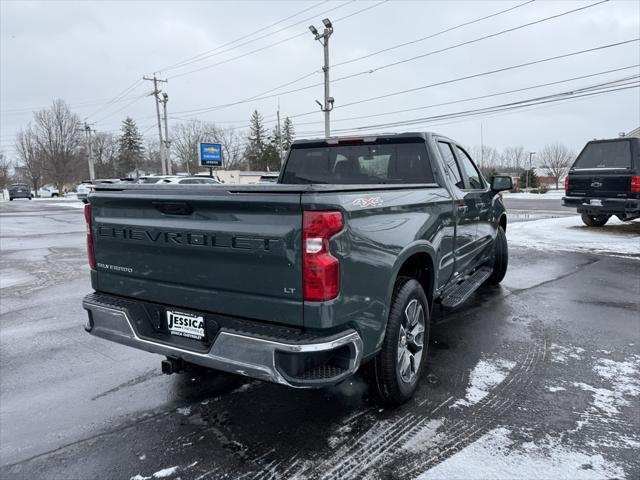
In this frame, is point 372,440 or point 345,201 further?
point 372,440

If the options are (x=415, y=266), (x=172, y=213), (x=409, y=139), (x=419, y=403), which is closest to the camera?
(x=172, y=213)

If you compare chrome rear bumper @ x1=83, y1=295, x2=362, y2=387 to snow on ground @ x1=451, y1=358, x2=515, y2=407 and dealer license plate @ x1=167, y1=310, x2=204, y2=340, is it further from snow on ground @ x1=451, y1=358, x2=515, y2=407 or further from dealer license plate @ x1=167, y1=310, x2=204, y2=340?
snow on ground @ x1=451, y1=358, x2=515, y2=407

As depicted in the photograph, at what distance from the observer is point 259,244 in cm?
246

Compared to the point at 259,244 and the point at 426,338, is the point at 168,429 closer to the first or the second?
the point at 259,244

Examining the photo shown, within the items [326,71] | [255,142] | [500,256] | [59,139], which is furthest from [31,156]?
[500,256]

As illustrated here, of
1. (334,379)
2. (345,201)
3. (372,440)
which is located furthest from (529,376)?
(345,201)

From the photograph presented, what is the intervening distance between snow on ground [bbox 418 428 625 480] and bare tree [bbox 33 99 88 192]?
222ft

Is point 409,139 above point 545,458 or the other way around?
above

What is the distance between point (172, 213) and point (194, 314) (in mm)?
633

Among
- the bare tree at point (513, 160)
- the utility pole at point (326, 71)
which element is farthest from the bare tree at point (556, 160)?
the utility pole at point (326, 71)

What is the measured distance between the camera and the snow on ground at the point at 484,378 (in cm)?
329

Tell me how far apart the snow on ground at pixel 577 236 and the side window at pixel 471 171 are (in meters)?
5.48

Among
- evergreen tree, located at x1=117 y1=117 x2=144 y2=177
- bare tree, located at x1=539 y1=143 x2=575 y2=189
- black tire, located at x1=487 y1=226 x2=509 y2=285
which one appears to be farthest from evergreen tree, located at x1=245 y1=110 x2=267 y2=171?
black tire, located at x1=487 y1=226 x2=509 y2=285

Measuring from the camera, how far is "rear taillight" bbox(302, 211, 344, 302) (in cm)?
234
